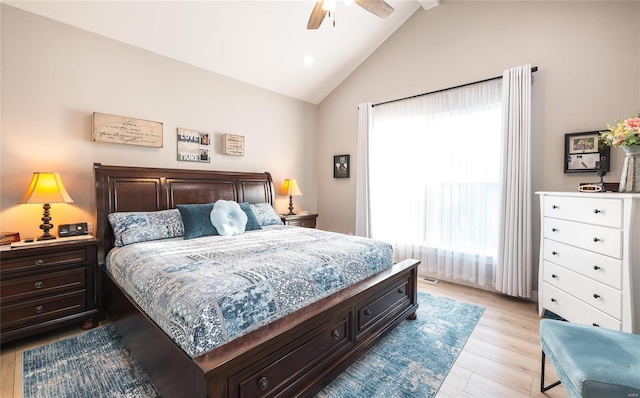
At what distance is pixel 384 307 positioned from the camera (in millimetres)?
2223

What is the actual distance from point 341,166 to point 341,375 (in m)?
3.41

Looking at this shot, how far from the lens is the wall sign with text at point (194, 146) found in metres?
3.46

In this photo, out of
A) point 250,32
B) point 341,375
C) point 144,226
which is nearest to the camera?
point 341,375

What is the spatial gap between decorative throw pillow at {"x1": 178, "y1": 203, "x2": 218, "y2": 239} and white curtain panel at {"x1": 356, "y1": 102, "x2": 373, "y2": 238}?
7.55 ft

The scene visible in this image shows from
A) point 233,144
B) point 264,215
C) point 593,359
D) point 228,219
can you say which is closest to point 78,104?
point 233,144

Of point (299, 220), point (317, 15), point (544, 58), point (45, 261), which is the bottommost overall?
point (45, 261)

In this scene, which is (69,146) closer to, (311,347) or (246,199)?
(246,199)

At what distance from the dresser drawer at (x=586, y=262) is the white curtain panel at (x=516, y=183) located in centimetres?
37

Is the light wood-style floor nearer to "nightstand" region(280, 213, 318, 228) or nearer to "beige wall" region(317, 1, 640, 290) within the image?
"beige wall" region(317, 1, 640, 290)

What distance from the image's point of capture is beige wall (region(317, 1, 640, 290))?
2.54m

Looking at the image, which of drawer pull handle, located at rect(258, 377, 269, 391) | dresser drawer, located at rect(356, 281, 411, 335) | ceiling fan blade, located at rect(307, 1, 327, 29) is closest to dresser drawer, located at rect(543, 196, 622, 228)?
dresser drawer, located at rect(356, 281, 411, 335)

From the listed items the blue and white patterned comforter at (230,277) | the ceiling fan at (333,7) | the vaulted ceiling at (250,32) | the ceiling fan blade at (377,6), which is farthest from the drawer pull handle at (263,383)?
the vaulted ceiling at (250,32)

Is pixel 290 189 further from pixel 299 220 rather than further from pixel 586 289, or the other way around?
pixel 586 289

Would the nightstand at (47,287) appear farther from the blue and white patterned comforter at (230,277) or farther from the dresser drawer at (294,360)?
the dresser drawer at (294,360)
